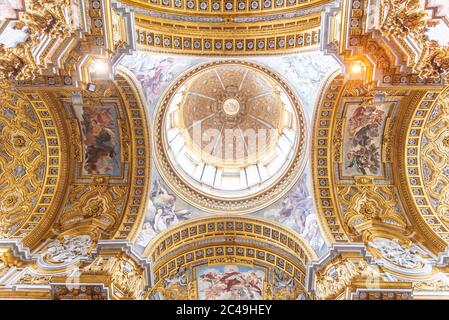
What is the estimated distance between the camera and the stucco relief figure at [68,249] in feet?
40.3

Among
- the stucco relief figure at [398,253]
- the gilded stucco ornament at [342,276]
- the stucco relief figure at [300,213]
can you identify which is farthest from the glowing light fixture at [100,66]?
the stucco relief figure at [398,253]

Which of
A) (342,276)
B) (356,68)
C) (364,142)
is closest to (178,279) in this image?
(342,276)

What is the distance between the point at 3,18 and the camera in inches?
291

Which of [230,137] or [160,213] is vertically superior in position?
[230,137]

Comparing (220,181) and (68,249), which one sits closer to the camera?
(68,249)

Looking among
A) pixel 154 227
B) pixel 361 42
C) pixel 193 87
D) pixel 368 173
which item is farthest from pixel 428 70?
pixel 193 87

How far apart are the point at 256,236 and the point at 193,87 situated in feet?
29.2

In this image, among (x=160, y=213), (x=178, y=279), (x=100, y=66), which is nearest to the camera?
(x=100, y=66)

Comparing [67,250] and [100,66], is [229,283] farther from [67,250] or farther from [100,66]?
[100,66]

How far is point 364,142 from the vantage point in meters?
14.5

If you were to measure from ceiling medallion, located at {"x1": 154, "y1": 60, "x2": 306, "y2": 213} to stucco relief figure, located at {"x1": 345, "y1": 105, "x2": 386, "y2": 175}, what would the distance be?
1.90 meters

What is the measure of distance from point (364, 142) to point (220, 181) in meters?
7.14

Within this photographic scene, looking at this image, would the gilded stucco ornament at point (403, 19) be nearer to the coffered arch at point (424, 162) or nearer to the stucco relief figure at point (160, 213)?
the coffered arch at point (424, 162)

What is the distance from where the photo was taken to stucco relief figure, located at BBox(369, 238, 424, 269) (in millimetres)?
12005
